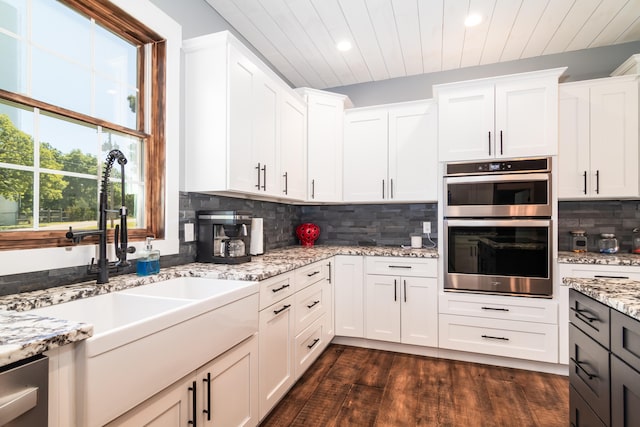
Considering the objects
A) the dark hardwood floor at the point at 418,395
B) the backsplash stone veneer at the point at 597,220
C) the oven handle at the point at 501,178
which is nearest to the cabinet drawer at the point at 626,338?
the dark hardwood floor at the point at 418,395

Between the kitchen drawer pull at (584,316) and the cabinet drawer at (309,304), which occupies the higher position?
the kitchen drawer pull at (584,316)

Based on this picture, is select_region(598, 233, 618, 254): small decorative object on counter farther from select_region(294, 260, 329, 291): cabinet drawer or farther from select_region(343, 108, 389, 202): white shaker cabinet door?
select_region(294, 260, 329, 291): cabinet drawer

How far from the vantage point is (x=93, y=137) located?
67.9 inches

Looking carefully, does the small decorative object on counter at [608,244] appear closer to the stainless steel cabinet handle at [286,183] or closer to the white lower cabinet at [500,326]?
the white lower cabinet at [500,326]

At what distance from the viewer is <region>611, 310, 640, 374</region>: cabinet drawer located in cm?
105

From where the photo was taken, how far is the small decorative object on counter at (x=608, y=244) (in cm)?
279

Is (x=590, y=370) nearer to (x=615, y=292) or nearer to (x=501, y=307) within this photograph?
(x=615, y=292)

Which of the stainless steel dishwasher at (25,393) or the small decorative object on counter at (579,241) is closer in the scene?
the stainless steel dishwasher at (25,393)

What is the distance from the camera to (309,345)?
8.11 feet

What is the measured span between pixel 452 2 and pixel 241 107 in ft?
5.50

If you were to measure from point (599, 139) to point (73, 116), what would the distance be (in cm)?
371

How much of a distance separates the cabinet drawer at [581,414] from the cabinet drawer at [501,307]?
1.20m

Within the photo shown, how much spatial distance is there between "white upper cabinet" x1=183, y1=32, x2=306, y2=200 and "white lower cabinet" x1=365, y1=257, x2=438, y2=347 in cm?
136

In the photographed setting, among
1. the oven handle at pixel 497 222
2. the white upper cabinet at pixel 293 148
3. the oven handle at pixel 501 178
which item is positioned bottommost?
the oven handle at pixel 497 222
